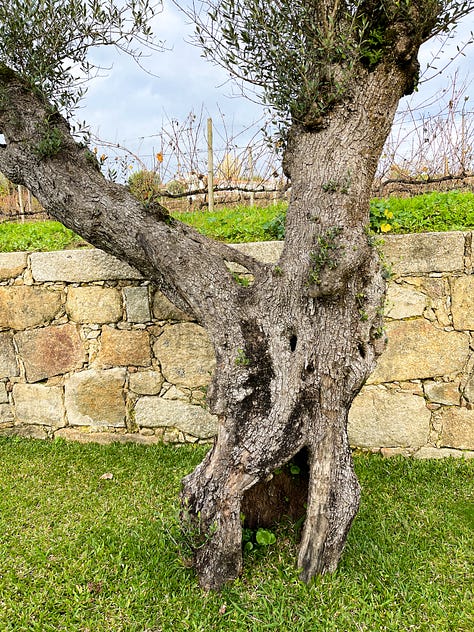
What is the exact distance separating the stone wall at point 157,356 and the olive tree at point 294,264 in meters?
1.37

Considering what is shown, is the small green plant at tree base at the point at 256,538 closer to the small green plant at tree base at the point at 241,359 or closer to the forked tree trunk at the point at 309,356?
the forked tree trunk at the point at 309,356

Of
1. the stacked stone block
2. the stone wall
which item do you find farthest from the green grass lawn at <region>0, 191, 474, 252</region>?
the stacked stone block

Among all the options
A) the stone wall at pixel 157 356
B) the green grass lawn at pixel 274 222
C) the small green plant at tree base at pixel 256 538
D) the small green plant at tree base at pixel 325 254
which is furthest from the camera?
the green grass lawn at pixel 274 222

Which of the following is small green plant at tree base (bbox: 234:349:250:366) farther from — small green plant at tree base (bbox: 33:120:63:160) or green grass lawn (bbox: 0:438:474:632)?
small green plant at tree base (bbox: 33:120:63:160)

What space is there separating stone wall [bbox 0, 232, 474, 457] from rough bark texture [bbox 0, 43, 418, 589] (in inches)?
54.7

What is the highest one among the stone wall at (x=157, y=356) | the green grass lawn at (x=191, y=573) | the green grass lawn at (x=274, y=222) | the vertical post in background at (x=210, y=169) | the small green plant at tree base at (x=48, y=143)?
the vertical post in background at (x=210, y=169)

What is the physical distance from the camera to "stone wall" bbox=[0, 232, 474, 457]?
13.7 ft

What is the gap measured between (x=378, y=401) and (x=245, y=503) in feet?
5.86

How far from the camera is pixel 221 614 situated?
2525mm

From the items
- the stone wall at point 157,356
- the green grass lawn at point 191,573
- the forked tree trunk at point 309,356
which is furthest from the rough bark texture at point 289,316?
the stone wall at point 157,356

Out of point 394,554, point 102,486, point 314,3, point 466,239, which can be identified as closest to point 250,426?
point 394,554

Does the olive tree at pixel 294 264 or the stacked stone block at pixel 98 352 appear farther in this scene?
the stacked stone block at pixel 98 352

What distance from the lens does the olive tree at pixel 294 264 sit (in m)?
2.66

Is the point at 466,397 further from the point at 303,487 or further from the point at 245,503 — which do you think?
the point at 245,503
